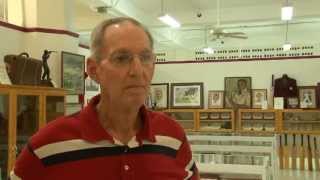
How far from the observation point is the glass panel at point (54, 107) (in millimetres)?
5309

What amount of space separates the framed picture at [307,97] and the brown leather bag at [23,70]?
23.0ft

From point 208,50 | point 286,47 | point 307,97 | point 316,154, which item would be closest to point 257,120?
point 307,97

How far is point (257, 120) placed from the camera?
10.6m

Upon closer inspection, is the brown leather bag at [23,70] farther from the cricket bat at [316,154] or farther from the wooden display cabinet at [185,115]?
the cricket bat at [316,154]

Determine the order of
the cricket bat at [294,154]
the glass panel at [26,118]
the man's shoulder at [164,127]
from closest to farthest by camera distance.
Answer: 1. the man's shoulder at [164,127]
2. the glass panel at [26,118]
3. the cricket bat at [294,154]

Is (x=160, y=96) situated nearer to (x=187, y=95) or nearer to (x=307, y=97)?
(x=187, y=95)

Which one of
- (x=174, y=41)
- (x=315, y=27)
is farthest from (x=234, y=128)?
(x=315, y=27)

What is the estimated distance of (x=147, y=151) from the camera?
129 centimetres

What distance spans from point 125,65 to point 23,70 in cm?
406

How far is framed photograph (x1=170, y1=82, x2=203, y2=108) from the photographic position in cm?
1119

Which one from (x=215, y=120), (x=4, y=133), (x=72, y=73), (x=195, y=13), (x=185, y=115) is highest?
(x=195, y=13)

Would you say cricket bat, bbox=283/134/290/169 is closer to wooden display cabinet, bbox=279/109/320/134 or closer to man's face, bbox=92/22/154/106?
wooden display cabinet, bbox=279/109/320/134

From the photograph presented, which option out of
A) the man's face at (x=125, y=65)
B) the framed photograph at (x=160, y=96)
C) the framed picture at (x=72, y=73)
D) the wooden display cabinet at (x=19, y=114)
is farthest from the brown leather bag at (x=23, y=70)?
the framed photograph at (x=160, y=96)

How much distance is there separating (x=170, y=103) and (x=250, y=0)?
10.8 feet
